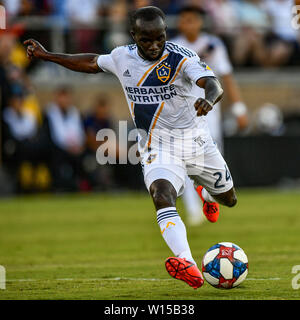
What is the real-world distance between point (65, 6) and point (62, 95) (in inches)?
161

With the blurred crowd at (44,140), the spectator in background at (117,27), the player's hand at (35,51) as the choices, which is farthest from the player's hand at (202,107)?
the spectator in background at (117,27)

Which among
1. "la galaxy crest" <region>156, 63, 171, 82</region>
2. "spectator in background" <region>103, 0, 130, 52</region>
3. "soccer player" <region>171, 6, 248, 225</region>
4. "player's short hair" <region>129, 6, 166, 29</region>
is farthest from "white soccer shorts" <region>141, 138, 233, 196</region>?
"spectator in background" <region>103, 0, 130, 52</region>

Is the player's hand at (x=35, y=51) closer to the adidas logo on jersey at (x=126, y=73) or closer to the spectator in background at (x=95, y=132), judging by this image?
the adidas logo on jersey at (x=126, y=73)

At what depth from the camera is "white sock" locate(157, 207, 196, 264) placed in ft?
23.1

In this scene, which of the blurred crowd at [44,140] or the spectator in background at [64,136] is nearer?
the blurred crowd at [44,140]

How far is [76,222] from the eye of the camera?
48.3ft

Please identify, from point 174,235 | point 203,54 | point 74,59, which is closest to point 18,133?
point 203,54

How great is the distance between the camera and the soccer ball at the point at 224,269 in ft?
23.4

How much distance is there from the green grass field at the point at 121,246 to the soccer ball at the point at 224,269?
0.09 m

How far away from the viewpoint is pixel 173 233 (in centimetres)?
716

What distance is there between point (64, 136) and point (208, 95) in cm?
1339

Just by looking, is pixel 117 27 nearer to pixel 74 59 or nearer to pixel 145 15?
pixel 74 59
